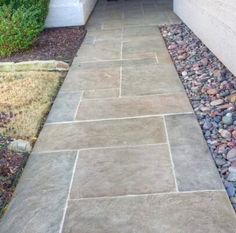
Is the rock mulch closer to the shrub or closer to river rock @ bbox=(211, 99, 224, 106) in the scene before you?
river rock @ bbox=(211, 99, 224, 106)

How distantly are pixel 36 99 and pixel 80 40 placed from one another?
8.14 feet

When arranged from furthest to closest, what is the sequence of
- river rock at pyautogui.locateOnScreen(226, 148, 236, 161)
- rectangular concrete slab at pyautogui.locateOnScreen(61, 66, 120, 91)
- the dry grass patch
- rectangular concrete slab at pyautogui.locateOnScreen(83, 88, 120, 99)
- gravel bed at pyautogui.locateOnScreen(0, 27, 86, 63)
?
gravel bed at pyautogui.locateOnScreen(0, 27, 86, 63) → rectangular concrete slab at pyautogui.locateOnScreen(61, 66, 120, 91) → rectangular concrete slab at pyautogui.locateOnScreen(83, 88, 120, 99) → the dry grass patch → river rock at pyautogui.locateOnScreen(226, 148, 236, 161)

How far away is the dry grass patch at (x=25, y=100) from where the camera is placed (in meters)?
3.28

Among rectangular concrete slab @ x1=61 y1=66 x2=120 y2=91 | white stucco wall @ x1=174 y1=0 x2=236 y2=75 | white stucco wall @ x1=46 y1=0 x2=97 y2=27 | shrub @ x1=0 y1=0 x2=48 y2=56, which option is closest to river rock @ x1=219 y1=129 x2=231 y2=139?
white stucco wall @ x1=174 y1=0 x2=236 y2=75

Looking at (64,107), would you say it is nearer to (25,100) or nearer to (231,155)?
(25,100)

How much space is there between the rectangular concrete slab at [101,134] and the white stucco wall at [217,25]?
53.2 inches

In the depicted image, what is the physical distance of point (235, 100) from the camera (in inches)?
132

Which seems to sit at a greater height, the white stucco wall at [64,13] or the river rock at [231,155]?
the white stucco wall at [64,13]

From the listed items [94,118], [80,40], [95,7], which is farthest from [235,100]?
[95,7]

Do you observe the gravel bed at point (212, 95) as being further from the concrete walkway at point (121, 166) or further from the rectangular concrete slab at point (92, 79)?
the rectangular concrete slab at point (92, 79)

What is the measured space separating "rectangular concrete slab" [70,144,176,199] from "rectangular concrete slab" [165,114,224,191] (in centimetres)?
7

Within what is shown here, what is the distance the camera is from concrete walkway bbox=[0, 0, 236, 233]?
2109 mm

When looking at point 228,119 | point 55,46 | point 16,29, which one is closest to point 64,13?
point 55,46

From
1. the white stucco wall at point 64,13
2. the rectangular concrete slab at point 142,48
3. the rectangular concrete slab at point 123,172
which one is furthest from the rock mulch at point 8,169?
the white stucco wall at point 64,13
